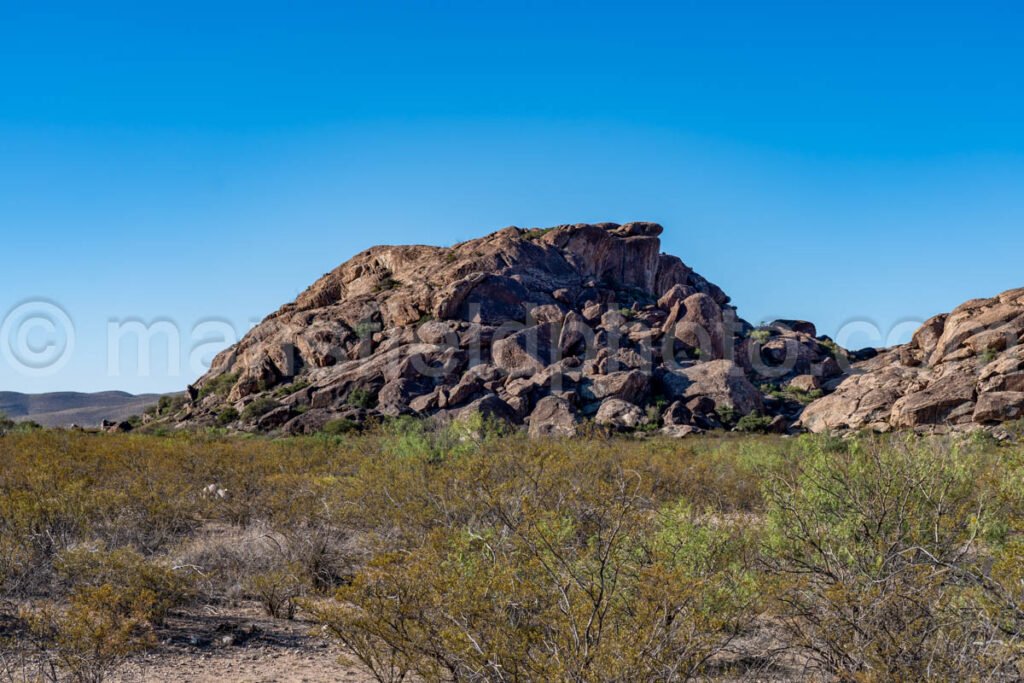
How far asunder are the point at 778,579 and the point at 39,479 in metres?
11.4

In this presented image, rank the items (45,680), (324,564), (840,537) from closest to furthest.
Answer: (45,680), (840,537), (324,564)

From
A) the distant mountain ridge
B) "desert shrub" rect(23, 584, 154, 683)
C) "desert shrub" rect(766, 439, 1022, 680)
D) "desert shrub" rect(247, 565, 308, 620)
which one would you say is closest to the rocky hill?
"desert shrub" rect(247, 565, 308, 620)

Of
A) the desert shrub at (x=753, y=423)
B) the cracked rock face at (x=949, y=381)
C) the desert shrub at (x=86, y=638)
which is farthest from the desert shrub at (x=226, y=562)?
the desert shrub at (x=753, y=423)

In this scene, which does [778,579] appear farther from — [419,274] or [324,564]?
[419,274]

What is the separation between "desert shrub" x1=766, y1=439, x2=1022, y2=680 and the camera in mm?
5406

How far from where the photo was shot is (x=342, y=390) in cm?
4691

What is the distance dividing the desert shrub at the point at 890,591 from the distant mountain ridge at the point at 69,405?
106 meters

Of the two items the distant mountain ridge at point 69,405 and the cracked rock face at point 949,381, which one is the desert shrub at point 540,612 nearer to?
the cracked rock face at point 949,381

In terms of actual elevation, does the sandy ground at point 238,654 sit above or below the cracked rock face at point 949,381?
below

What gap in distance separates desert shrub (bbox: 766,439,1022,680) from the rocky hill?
3103 centimetres

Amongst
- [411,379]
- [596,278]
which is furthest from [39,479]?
[596,278]

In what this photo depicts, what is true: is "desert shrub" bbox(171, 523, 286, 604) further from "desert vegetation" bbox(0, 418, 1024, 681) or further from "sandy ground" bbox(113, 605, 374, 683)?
"sandy ground" bbox(113, 605, 374, 683)

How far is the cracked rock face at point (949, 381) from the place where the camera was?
34.5 m

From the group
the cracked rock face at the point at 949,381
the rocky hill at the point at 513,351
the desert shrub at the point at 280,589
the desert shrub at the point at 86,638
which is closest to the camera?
the desert shrub at the point at 86,638
